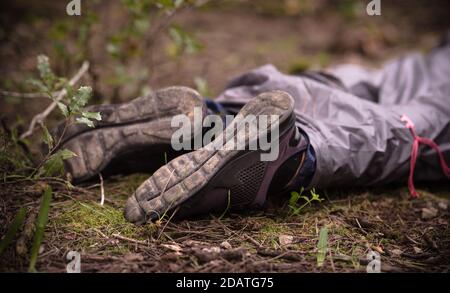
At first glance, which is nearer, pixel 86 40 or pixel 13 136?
pixel 13 136

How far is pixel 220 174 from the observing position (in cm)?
154

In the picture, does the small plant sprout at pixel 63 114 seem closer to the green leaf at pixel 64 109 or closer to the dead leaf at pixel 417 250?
the green leaf at pixel 64 109

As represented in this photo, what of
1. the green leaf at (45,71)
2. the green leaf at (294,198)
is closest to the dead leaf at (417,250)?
the green leaf at (294,198)

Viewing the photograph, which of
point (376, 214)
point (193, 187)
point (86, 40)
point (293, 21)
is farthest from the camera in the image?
point (293, 21)

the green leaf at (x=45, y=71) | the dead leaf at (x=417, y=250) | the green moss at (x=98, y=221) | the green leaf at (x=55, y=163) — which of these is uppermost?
the green leaf at (x=45, y=71)

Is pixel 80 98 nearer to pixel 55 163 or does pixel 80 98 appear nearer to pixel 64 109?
pixel 64 109

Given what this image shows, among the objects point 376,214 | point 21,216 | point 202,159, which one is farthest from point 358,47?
point 21,216

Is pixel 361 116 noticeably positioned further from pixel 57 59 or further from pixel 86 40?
pixel 57 59

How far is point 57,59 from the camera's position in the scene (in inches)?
113

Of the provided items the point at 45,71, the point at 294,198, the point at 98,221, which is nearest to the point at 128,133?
the point at 98,221

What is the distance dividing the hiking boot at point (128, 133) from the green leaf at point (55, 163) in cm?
12

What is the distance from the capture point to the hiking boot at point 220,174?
1532mm

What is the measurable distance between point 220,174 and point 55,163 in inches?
25.0

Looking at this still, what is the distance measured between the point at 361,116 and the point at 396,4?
357 centimetres
